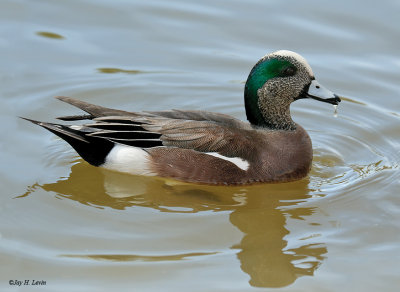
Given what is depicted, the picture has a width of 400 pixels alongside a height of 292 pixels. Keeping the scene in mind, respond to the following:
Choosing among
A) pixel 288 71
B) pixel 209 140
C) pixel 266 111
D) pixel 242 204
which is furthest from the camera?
pixel 266 111

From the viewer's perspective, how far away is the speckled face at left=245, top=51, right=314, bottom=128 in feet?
25.3

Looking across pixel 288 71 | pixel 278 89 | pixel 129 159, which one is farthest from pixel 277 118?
pixel 129 159

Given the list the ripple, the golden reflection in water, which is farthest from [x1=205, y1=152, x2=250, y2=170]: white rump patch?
the ripple

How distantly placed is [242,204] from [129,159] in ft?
3.91

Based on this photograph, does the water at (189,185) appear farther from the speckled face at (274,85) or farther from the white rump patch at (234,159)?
the speckled face at (274,85)

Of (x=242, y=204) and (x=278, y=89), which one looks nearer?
(x=242, y=204)

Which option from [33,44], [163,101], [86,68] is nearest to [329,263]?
[163,101]

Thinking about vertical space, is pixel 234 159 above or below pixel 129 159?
above

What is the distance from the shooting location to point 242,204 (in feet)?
23.9

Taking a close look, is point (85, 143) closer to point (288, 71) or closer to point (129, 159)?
point (129, 159)

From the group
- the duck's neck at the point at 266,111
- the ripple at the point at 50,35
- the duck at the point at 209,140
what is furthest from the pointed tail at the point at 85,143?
the ripple at the point at 50,35

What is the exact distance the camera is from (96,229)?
6.62 metres

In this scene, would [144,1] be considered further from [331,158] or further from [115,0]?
[331,158]

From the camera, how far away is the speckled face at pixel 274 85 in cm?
771
